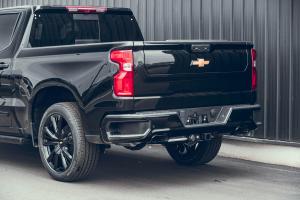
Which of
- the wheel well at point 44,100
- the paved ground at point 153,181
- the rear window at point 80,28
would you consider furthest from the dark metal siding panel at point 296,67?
the wheel well at point 44,100

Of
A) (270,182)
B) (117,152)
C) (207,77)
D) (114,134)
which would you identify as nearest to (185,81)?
(207,77)

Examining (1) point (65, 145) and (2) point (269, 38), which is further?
(2) point (269, 38)

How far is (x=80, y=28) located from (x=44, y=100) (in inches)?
49.4

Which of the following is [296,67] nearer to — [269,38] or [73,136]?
[269,38]

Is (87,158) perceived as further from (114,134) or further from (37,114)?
(37,114)

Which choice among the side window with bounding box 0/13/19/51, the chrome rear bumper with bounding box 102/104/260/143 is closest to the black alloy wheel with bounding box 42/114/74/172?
the chrome rear bumper with bounding box 102/104/260/143

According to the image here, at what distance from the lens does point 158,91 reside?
7.35 meters

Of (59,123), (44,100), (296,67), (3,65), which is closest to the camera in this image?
(59,123)

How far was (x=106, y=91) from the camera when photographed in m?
7.31

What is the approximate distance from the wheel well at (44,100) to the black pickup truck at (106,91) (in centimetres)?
1

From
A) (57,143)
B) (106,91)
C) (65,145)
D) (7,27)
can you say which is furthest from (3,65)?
(106,91)

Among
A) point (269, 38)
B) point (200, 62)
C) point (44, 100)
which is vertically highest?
point (269, 38)

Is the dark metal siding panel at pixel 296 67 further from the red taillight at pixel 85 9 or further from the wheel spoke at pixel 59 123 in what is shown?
the wheel spoke at pixel 59 123

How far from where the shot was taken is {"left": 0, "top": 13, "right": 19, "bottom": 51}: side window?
888cm
